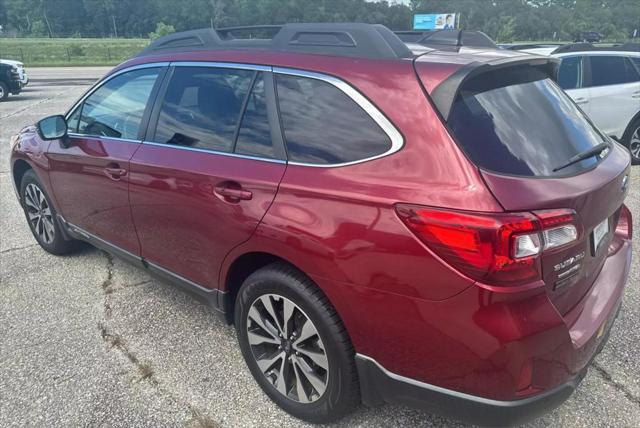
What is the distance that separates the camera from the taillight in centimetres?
165

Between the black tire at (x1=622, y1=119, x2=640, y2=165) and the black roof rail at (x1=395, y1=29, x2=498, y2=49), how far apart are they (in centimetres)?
544

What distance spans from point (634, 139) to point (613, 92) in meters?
0.80

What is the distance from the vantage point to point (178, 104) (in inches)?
113

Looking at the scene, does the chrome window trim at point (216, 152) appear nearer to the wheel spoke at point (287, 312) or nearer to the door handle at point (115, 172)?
the door handle at point (115, 172)

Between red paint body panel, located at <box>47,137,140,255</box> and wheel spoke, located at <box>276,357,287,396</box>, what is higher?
red paint body panel, located at <box>47,137,140,255</box>

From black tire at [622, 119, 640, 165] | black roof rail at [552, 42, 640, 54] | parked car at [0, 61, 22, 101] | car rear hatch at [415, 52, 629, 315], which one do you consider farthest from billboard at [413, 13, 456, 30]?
car rear hatch at [415, 52, 629, 315]

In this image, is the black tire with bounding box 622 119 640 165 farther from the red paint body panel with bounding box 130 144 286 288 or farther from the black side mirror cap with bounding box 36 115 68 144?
the black side mirror cap with bounding box 36 115 68 144

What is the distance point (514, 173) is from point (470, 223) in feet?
0.91

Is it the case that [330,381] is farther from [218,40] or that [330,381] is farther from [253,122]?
[218,40]

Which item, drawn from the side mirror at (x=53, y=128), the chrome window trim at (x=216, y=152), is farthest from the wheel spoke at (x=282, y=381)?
the side mirror at (x=53, y=128)

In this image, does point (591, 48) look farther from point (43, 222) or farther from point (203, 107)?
point (43, 222)

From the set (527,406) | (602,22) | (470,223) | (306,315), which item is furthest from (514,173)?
(602,22)

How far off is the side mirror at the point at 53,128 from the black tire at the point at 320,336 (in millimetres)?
2123

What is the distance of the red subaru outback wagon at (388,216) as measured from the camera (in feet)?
5.65
